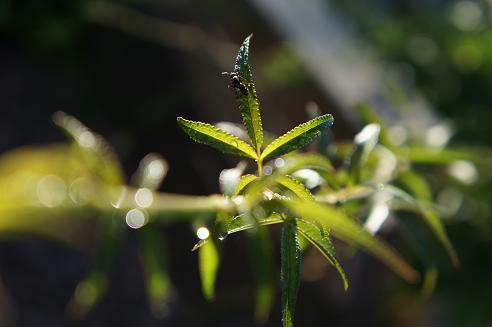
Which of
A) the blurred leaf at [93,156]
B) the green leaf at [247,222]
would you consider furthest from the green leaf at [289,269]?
the blurred leaf at [93,156]

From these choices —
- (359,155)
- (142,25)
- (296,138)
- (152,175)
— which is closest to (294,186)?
(296,138)

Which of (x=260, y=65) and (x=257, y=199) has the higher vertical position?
(x=260, y=65)

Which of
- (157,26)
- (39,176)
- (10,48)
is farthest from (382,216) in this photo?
(10,48)

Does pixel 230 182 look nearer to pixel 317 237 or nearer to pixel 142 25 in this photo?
pixel 317 237

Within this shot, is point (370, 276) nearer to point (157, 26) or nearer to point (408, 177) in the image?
point (408, 177)

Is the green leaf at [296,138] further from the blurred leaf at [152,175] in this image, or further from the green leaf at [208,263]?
the blurred leaf at [152,175]

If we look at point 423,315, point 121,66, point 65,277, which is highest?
point 121,66
